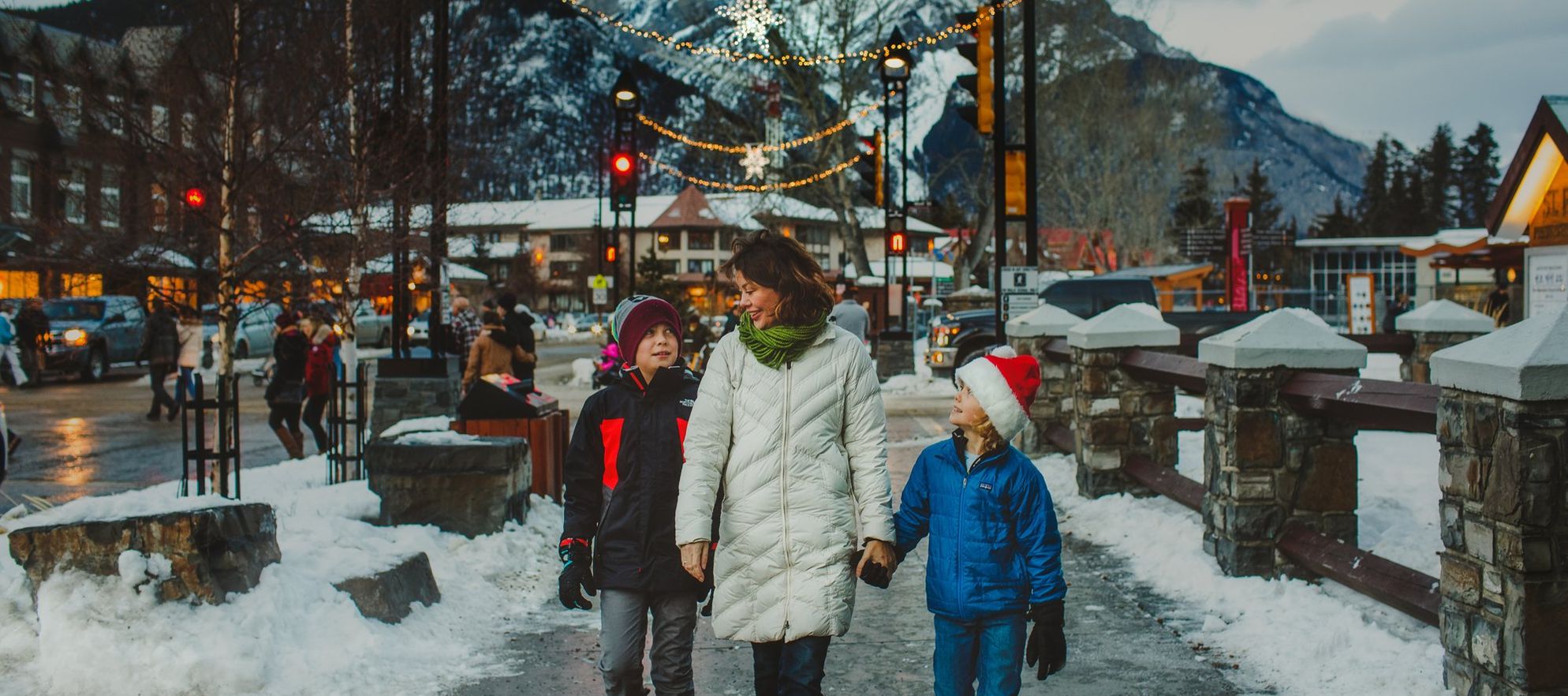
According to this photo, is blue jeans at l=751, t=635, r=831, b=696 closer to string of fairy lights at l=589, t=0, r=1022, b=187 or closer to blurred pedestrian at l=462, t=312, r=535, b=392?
blurred pedestrian at l=462, t=312, r=535, b=392

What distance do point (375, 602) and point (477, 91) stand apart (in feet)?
36.0

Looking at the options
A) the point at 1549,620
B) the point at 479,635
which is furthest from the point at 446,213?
the point at 1549,620

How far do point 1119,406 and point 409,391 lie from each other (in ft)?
21.2

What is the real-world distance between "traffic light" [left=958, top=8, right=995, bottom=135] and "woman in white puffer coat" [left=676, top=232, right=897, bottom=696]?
11418 mm

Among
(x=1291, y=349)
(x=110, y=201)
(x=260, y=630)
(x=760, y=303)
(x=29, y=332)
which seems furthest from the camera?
(x=29, y=332)

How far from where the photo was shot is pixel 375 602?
5934mm

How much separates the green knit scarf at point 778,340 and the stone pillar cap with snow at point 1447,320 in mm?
12402

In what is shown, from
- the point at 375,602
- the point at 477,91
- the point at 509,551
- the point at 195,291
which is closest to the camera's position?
the point at 375,602

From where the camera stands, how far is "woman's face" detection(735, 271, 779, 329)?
12.7 ft

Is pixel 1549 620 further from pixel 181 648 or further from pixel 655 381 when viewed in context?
pixel 181 648

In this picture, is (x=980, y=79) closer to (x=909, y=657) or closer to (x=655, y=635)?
(x=909, y=657)

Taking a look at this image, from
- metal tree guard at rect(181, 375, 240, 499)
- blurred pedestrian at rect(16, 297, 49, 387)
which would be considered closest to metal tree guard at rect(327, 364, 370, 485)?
metal tree guard at rect(181, 375, 240, 499)

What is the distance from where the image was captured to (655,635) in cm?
411

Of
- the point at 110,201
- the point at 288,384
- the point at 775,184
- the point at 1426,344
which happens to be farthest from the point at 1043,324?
the point at 775,184
